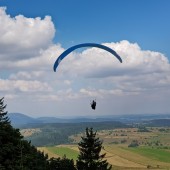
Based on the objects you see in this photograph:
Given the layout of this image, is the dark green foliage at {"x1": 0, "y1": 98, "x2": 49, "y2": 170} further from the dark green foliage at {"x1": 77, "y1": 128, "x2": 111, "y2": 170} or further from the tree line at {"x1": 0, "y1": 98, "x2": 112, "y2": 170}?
the dark green foliage at {"x1": 77, "y1": 128, "x2": 111, "y2": 170}

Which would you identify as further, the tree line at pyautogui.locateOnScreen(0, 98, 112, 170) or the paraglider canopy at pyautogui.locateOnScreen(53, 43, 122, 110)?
the tree line at pyautogui.locateOnScreen(0, 98, 112, 170)

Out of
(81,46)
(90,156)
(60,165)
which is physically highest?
(81,46)

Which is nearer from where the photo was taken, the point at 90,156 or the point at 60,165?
the point at 90,156

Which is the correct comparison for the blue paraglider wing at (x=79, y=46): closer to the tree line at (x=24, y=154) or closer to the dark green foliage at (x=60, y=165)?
the tree line at (x=24, y=154)

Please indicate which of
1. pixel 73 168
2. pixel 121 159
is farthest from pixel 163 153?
pixel 73 168

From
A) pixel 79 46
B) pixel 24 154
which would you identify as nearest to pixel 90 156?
pixel 24 154

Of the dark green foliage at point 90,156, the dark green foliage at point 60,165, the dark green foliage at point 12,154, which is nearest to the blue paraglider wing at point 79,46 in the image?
the dark green foliage at point 12,154

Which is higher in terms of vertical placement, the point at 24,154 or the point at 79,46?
the point at 79,46

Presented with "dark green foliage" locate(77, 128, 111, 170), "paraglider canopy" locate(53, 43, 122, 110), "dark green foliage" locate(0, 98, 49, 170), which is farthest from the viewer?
"dark green foliage" locate(77, 128, 111, 170)

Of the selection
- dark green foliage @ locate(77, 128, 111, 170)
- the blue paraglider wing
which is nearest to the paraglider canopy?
the blue paraglider wing

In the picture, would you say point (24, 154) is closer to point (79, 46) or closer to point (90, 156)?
point (90, 156)

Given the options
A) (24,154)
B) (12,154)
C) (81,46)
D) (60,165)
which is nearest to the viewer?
(81,46)

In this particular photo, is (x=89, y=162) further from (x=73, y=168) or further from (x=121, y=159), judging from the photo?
(x=121, y=159)
